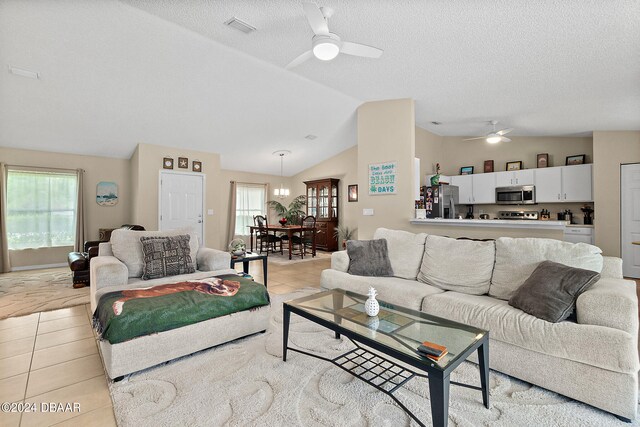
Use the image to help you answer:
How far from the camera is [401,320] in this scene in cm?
184

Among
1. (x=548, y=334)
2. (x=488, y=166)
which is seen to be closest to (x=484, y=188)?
(x=488, y=166)

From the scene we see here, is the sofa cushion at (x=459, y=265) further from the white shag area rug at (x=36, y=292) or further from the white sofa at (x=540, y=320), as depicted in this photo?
the white shag area rug at (x=36, y=292)

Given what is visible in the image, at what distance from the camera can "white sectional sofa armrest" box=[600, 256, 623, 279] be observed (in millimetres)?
2176

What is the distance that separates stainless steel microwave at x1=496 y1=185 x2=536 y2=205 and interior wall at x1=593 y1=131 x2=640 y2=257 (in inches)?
34.4

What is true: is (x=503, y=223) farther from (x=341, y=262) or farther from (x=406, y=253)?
(x=341, y=262)

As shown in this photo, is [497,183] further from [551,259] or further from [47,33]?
[47,33]

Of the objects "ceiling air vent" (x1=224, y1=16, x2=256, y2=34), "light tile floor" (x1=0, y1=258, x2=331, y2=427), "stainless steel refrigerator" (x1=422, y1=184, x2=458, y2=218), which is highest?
"ceiling air vent" (x1=224, y1=16, x2=256, y2=34)

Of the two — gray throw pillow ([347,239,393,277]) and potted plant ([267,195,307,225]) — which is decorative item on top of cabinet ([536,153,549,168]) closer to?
gray throw pillow ([347,239,393,277])

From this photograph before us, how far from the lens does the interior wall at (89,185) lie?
5.33 m

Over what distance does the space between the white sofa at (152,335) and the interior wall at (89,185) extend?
153 inches

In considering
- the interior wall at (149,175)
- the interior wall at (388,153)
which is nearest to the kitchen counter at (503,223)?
the interior wall at (388,153)

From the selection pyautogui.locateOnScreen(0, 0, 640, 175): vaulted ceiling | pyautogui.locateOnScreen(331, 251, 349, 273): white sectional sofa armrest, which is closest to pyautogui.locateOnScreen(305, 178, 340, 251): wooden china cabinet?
pyautogui.locateOnScreen(0, 0, 640, 175): vaulted ceiling

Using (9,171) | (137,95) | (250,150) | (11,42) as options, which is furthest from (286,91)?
(9,171)

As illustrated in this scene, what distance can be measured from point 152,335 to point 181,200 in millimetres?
4579
